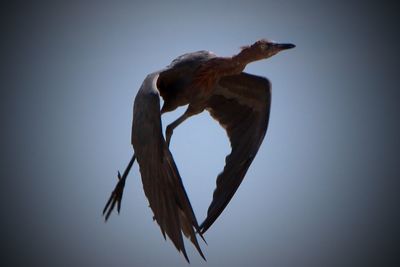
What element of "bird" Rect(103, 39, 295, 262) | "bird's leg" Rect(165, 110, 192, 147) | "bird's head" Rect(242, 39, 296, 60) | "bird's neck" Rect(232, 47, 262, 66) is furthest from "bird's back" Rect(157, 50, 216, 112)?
"bird's head" Rect(242, 39, 296, 60)

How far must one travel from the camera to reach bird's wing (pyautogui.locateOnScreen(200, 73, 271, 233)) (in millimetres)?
7066

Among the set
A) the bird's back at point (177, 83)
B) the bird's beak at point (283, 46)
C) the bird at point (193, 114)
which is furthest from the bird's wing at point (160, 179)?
the bird's beak at point (283, 46)

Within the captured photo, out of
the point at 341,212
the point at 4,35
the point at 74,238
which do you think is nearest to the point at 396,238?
the point at 341,212

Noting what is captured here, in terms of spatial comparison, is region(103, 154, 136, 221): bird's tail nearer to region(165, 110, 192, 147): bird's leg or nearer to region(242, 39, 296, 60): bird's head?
region(165, 110, 192, 147): bird's leg

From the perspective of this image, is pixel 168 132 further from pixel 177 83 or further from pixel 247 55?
pixel 247 55

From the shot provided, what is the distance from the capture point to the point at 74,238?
1998 inches

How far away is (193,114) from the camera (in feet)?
22.0

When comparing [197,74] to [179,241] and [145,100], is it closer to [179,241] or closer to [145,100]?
[145,100]

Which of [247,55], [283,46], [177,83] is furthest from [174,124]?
[283,46]

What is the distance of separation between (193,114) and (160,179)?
6.32ft

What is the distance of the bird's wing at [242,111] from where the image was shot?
7.07 m

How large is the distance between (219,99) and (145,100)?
2439mm

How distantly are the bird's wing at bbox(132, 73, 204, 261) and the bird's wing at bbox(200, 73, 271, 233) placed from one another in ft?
6.85

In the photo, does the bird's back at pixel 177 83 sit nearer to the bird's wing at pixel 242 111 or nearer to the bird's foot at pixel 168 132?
the bird's foot at pixel 168 132
